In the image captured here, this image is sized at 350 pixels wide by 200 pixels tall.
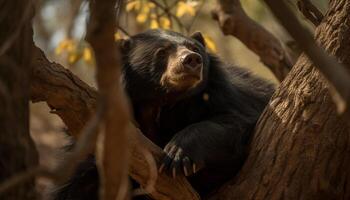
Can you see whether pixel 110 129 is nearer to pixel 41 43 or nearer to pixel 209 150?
pixel 209 150

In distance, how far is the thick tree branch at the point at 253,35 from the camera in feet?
21.6

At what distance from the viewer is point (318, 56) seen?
216 cm

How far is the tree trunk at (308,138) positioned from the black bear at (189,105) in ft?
1.07

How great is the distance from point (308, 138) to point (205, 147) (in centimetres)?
75

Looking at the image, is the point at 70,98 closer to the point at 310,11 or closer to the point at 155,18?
the point at 310,11

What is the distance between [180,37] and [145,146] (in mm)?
1786

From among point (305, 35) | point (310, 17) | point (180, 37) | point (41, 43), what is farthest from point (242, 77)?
point (41, 43)

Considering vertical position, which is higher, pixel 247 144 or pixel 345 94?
pixel 345 94

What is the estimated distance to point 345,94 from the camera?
6.95 ft

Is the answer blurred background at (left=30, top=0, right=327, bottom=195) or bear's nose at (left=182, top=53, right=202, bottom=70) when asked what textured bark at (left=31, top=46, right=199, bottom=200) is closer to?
bear's nose at (left=182, top=53, right=202, bottom=70)

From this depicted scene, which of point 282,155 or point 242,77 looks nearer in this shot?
point 282,155

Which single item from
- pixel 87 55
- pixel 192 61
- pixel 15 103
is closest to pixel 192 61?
pixel 192 61

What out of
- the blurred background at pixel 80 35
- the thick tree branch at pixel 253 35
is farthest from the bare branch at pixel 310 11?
the blurred background at pixel 80 35

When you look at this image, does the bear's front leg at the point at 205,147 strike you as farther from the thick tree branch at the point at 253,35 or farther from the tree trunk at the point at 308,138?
the thick tree branch at the point at 253,35
